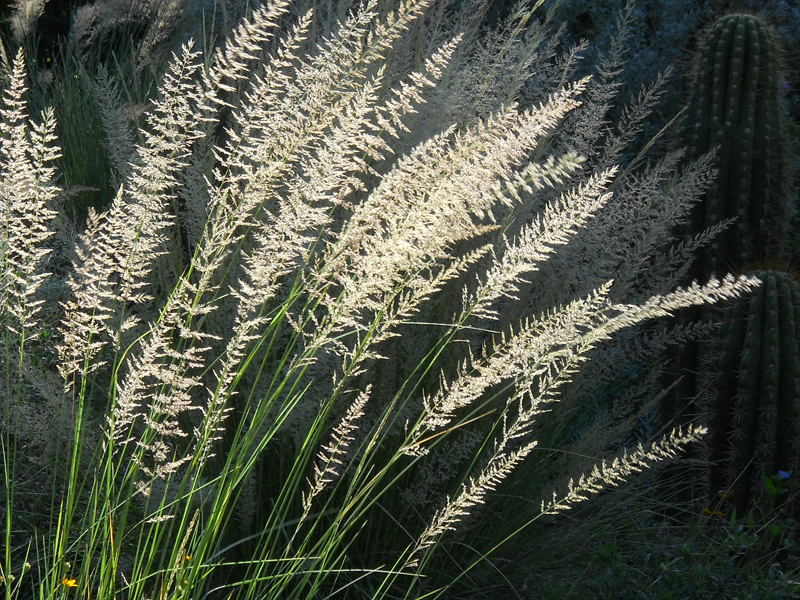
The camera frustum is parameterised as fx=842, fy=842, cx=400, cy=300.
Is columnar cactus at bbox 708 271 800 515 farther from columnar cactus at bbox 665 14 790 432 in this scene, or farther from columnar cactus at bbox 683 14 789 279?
columnar cactus at bbox 683 14 789 279

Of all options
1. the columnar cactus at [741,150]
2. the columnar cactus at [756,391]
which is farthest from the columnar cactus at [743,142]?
the columnar cactus at [756,391]

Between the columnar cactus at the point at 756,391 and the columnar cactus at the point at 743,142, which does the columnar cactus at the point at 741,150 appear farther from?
the columnar cactus at the point at 756,391

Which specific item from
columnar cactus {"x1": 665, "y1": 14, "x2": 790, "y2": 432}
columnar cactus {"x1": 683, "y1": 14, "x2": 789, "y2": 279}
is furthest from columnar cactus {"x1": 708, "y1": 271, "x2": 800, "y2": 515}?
columnar cactus {"x1": 683, "y1": 14, "x2": 789, "y2": 279}

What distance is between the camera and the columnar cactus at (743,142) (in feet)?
11.5

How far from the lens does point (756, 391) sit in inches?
114

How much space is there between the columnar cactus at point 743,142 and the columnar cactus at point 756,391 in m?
0.70

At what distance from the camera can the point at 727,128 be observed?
11.7ft

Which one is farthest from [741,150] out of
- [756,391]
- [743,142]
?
[756,391]

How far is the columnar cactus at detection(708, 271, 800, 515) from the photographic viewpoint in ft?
9.23

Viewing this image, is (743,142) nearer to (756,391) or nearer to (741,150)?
(741,150)

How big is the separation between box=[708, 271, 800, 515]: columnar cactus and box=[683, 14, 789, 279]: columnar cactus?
698mm

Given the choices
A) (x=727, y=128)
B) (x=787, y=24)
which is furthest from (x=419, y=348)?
(x=787, y=24)

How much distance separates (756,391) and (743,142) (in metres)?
1.18

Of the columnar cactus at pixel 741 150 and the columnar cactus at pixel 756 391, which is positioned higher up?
the columnar cactus at pixel 741 150
